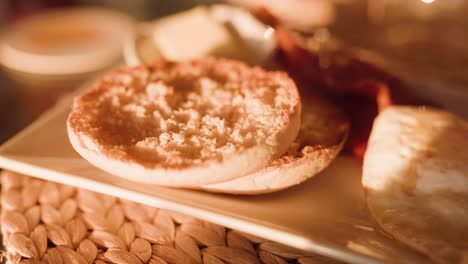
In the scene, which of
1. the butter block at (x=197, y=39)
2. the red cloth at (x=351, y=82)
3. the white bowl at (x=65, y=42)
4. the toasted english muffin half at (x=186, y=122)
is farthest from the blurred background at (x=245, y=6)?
the toasted english muffin half at (x=186, y=122)

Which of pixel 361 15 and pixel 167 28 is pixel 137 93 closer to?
pixel 167 28

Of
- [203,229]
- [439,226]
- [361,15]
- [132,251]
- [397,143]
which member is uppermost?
[361,15]

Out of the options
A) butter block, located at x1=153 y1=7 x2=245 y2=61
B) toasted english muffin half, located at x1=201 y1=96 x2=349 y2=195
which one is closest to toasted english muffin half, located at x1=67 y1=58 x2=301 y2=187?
toasted english muffin half, located at x1=201 y1=96 x2=349 y2=195

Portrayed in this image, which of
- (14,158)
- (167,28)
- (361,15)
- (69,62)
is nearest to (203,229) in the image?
(14,158)

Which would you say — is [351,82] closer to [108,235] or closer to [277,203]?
[277,203]

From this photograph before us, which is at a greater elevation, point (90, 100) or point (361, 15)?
point (361, 15)

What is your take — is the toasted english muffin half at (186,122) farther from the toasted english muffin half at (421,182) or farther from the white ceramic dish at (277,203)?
the toasted english muffin half at (421,182)

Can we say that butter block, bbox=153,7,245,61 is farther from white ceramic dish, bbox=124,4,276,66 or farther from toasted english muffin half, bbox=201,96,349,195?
toasted english muffin half, bbox=201,96,349,195

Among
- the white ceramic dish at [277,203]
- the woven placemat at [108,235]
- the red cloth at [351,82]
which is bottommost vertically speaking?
the woven placemat at [108,235]
